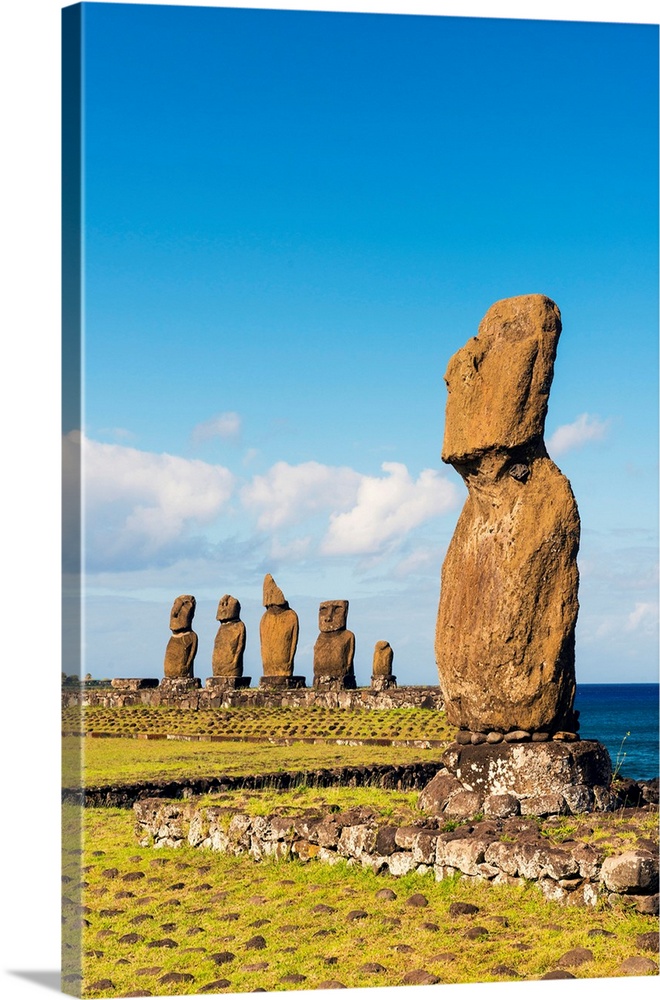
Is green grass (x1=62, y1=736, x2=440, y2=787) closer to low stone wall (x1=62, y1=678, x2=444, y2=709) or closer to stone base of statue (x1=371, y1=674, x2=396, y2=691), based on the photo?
low stone wall (x1=62, y1=678, x2=444, y2=709)

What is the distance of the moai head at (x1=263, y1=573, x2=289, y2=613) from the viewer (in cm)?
3572

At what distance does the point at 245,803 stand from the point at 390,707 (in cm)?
1709

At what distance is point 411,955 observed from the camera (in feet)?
30.0

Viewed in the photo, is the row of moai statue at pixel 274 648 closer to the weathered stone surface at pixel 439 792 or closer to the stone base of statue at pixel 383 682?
the stone base of statue at pixel 383 682

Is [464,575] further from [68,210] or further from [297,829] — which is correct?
[68,210]

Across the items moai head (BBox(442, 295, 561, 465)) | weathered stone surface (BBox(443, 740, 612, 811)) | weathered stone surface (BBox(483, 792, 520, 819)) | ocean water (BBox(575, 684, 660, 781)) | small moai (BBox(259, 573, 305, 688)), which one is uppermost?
moai head (BBox(442, 295, 561, 465))

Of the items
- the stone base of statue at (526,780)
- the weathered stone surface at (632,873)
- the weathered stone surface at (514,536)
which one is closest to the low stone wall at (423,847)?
the weathered stone surface at (632,873)

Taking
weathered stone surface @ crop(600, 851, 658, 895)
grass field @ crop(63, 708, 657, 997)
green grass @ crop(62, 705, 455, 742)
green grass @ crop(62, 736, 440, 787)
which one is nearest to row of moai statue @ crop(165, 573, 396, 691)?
green grass @ crop(62, 705, 455, 742)

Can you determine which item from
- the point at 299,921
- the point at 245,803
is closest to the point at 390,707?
the point at 245,803

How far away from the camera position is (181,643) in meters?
37.8

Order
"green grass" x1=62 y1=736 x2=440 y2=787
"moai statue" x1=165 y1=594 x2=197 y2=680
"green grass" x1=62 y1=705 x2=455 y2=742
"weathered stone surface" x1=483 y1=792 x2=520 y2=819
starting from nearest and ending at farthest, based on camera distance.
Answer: "weathered stone surface" x1=483 y1=792 x2=520 y2=819, "green grass" x1=62 y1=736 x2=440 y2=787, "green grass" x1=62 y1=705 x2=455 y2=742, "moai statue" x1=165 y1=594 x2=197 y2=680

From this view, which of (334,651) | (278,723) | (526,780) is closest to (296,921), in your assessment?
(526,780)

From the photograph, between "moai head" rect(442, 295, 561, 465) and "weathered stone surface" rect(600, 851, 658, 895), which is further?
"moai head" rect(442, 295, 561, 465)
